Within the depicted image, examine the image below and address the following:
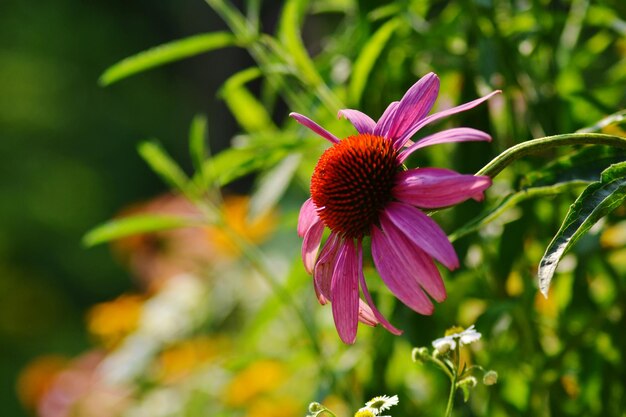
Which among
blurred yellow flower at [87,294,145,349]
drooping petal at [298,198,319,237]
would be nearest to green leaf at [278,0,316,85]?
drooping petal at [298,198,319,237]

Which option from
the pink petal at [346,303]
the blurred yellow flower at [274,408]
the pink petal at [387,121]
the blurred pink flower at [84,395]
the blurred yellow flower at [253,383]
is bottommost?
the blurred yellow flower at [274,408]

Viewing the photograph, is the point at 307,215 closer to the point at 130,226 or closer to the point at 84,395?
the point at 130,226

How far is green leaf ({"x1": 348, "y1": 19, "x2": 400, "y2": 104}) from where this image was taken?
83 cm

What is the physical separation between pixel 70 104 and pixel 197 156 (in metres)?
4.63

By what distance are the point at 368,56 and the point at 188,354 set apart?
108 centimetres

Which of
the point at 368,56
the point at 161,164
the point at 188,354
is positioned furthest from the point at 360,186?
the point at 188,354

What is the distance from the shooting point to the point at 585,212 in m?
0.50

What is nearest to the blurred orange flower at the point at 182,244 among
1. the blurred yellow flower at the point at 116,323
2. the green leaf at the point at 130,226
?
the blurred yellow flower at the point at 116,323

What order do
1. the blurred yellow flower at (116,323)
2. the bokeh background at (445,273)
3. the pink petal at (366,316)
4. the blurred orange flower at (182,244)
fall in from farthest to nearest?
the blurred orange flower at (182,244) < the blurred yellow flower at (116,323) < the bokeh background at (445,273) < the pink petal at (366,316)

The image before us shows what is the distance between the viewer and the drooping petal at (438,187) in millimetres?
451

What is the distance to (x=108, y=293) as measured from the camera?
15.9ft

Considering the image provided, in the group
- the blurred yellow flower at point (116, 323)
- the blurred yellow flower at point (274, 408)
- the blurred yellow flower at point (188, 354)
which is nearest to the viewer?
the blurred yellow flower at point (274, 408)

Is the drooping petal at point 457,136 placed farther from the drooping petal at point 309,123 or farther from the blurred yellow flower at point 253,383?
the blurred yellow flower at point 253,383

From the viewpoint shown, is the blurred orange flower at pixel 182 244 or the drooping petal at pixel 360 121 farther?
the blurred orange flower at pixel 182 244
